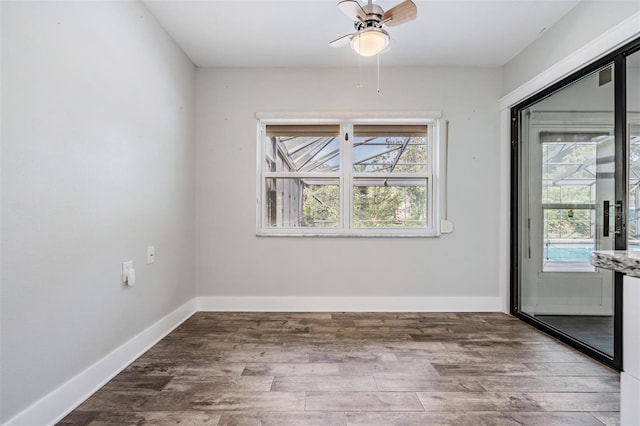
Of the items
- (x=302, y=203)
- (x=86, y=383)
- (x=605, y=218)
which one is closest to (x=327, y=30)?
(x=302, y=203)

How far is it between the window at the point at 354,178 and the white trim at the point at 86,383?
143cm

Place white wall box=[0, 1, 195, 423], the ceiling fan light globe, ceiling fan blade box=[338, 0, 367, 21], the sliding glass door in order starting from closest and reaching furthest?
white wall box=[0, 1, 195, 423]
ceiling fan blade box=[338, 0, 367, 21]
the ceiling fan light globe
the sliding glass door

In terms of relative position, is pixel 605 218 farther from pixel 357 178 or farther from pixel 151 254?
pixel 151 254

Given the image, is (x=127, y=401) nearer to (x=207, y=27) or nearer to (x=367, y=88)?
(x=207, y=27)

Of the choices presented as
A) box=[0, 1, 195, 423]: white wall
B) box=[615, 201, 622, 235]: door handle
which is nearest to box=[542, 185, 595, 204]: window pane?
box=[615, 201, 622, 235]: door handle

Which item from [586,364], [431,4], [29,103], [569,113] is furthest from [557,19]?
[29,103]

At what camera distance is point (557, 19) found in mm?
2533

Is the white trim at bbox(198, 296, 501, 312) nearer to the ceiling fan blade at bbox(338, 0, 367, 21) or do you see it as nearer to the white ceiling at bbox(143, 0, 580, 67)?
the white ceiling at bbox(143, 0, 580, 67)

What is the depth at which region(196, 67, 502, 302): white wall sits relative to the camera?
→ 11.0ft

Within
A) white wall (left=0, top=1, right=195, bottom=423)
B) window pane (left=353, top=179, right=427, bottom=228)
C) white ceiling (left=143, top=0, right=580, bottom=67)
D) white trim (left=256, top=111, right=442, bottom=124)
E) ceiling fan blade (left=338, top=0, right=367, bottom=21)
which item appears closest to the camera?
white wall (left=0, top=1, right=195, bottom=423)

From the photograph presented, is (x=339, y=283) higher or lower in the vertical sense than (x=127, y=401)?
higher

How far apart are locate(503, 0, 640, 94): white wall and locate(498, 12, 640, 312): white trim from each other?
0.05 metres

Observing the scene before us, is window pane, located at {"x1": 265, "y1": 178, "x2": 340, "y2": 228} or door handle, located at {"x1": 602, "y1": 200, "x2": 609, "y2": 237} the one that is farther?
window pane, located at {"x1": 265, "y1": 178, "x2": 340, "y2": 228}

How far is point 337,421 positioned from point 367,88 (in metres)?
2.92
